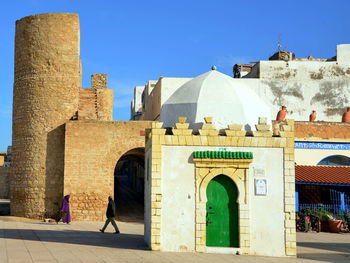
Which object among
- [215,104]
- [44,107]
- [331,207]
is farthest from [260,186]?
[44,107]

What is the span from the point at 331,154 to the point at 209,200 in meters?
13.8

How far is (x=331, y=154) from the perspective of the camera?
2352 centimetres

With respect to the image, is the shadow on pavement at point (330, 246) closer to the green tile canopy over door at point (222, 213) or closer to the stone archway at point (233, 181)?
the stone archway at point (233, 181)

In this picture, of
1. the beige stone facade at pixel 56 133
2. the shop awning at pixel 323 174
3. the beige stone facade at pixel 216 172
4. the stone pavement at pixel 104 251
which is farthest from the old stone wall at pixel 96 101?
the beige stone facade at pixel 216 172

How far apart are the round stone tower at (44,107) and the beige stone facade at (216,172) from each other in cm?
1160

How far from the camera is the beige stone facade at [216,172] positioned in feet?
36.7

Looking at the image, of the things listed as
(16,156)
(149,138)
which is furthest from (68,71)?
(149,138)

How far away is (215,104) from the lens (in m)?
12.0

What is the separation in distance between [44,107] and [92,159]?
329 centimetres

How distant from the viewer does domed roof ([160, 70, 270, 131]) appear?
11992mm

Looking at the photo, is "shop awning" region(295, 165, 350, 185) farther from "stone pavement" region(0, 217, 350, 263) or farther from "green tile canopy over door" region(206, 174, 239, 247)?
"green tile canopy over door" region(206, 174, 239, 247)

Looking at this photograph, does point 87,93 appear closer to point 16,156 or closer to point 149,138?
point 16,156

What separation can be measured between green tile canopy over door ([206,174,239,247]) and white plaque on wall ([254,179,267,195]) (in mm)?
487

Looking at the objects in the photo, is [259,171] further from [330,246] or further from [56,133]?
[56,133]
